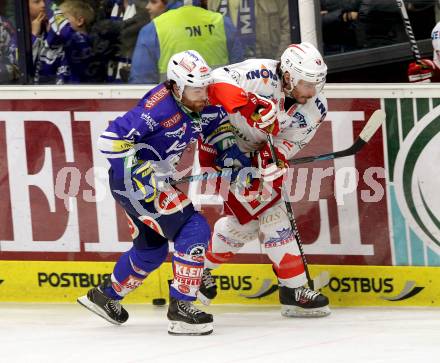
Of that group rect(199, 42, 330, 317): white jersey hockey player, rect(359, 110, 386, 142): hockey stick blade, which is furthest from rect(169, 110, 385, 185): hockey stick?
rect(199, 42, 330, 317): white jersey hockey player

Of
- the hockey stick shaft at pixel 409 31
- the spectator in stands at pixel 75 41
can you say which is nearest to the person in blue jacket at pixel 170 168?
the spectator in stands at pixel 75 41

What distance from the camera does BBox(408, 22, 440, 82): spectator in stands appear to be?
6.85 meters

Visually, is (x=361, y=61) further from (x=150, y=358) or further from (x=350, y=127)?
A: (x=150, y=358)

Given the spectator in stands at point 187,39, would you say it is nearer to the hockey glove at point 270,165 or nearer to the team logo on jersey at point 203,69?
the hockey glove at point 270,165

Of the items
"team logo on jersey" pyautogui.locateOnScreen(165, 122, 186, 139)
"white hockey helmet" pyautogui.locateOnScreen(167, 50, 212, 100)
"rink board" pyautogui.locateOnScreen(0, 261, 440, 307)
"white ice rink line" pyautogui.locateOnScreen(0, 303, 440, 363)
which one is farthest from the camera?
"rink board" pyautogui.locateOnScreen(0, 261, 440, 307)

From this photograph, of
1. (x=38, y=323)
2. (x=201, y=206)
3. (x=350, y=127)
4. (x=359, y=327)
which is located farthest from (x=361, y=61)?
(x=38, y=323)

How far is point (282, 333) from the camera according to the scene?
19.0 feet

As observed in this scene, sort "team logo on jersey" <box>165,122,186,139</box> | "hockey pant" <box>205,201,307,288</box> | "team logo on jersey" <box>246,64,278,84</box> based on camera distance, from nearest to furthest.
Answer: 1. "team logo on jersey" <box>165,122,186,139</box>
2. "team logo on jersey" <box>246,64,278,84</box>
3. "hockey pant" <box>205,201,307,288</box>

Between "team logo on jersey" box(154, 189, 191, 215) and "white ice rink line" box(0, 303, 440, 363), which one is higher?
"team logo on jersey" box(154, 189, 191, 215)

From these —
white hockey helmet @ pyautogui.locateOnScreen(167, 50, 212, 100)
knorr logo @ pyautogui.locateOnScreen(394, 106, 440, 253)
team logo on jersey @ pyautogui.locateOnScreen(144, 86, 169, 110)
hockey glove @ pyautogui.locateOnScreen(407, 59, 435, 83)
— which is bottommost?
knorr logo @ pyautogui.locateOnScreen(394, 106, 440, 253)

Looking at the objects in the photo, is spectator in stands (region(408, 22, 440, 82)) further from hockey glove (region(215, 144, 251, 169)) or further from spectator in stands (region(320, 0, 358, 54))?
hockey glove (region(215, 144, 251, 169))

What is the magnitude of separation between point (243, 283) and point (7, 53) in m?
1.86

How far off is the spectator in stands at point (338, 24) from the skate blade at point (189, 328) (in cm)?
185

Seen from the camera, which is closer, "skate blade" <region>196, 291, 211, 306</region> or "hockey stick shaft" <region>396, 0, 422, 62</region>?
"skate blade" <region>196, 291, 211, 306</region>
